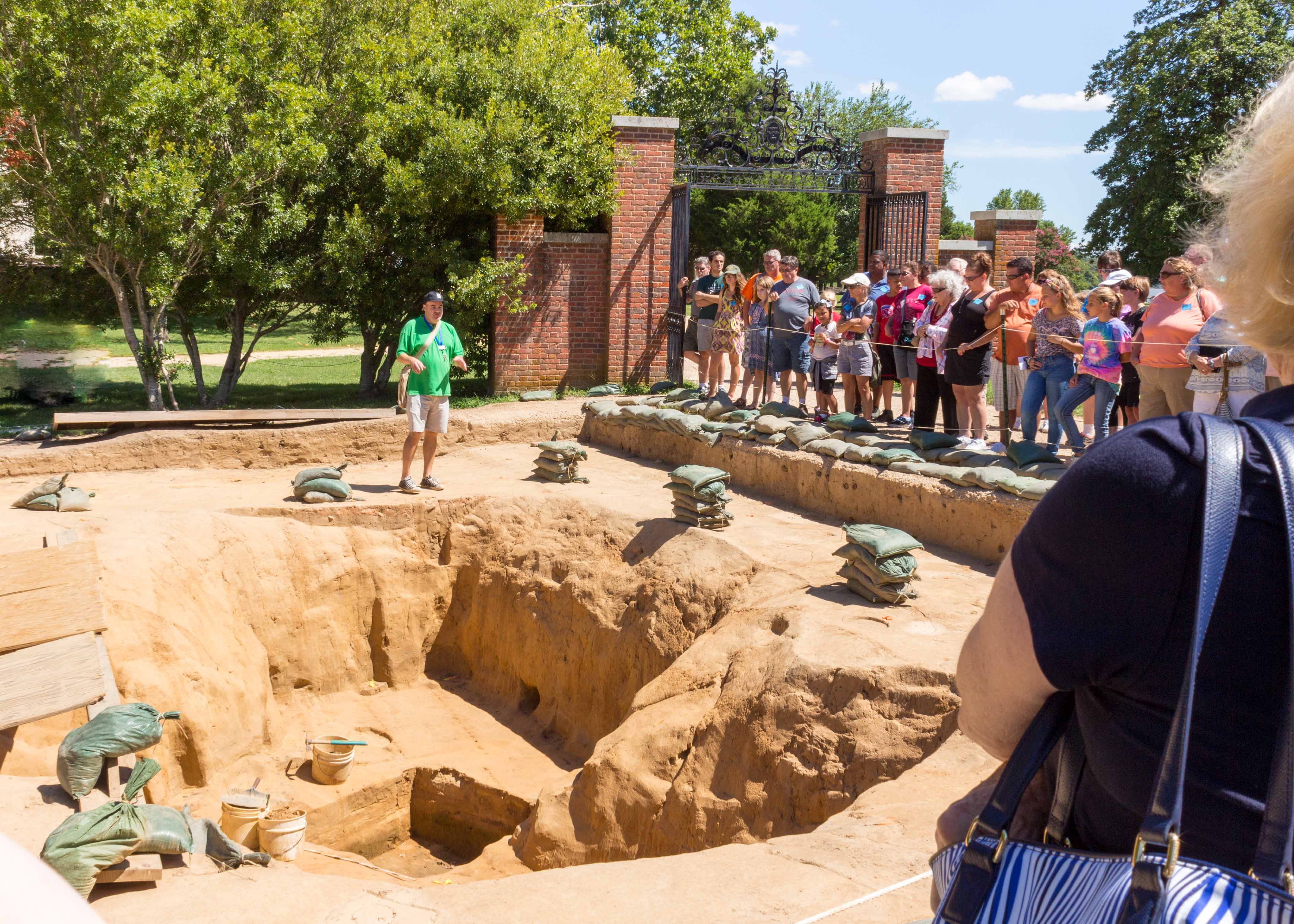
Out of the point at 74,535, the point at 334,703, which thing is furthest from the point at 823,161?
the point at 74,535

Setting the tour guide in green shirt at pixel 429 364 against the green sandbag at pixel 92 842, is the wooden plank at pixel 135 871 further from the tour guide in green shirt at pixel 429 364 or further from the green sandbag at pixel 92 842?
the tour guide in green shirt at pixel 429 364

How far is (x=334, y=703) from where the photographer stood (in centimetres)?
1100

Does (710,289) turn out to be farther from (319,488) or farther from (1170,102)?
(1170,102)

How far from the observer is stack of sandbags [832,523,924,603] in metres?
7.48

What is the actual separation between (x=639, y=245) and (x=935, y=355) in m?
6.48

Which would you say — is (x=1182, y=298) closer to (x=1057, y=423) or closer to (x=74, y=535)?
(x=1057, y=423)

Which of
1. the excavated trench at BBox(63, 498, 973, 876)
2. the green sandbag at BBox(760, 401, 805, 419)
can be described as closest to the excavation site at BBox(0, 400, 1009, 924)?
the excavated trench at BBox(63, 498, 973, 876)

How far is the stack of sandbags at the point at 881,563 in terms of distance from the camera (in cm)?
748

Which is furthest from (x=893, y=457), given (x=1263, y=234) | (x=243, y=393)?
(x=243, y=393)

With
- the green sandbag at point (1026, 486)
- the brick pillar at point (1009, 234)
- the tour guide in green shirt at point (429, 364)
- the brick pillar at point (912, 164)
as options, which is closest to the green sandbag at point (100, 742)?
the tour guide in green shirt at point (429, 364)

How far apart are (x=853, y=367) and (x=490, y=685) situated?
516 centimetres

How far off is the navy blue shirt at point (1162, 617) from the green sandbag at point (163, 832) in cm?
475

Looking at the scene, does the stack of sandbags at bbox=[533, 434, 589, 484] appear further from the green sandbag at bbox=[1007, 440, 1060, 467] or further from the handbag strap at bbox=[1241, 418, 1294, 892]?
the handbag strap at bbox=[1241, 418, 1294, 892]

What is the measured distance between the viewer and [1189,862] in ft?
4.04
